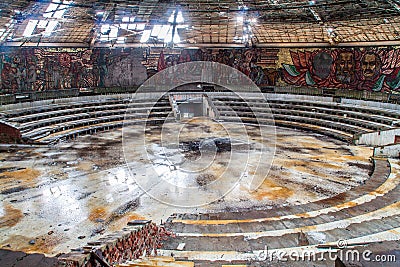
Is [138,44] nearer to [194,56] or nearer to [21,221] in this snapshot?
[194,56]

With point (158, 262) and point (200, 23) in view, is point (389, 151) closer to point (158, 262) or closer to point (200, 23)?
point (158, 262)

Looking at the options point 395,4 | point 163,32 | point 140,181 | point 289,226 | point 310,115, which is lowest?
point 140,181

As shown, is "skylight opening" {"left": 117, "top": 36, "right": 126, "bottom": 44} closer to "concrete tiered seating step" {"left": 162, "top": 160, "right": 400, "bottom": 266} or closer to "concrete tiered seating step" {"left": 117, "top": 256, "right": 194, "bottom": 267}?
"concrete tiered seating step" {"left": 162, "top": 160, "right": 400, "bottom": 266}

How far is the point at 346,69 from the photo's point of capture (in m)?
28.1

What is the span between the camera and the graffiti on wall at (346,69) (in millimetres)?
25375

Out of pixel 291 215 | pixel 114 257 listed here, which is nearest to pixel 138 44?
pixel 291 215

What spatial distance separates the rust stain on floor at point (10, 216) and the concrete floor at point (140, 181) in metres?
0.03

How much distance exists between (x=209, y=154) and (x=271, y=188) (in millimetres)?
5327

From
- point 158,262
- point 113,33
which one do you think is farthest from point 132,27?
point 158,262

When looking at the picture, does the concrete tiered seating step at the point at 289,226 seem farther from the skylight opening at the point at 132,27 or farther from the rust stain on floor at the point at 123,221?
the skylight opening at the point at 132,27

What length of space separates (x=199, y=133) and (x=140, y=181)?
9599mm

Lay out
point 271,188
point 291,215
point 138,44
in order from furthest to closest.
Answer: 1. point 138,44
2. point 271,188
3. point 291,215

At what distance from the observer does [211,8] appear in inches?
997

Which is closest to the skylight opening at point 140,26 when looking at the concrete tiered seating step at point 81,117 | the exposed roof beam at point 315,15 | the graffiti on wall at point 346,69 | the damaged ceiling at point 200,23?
the damaged ceiling at point 200,23
